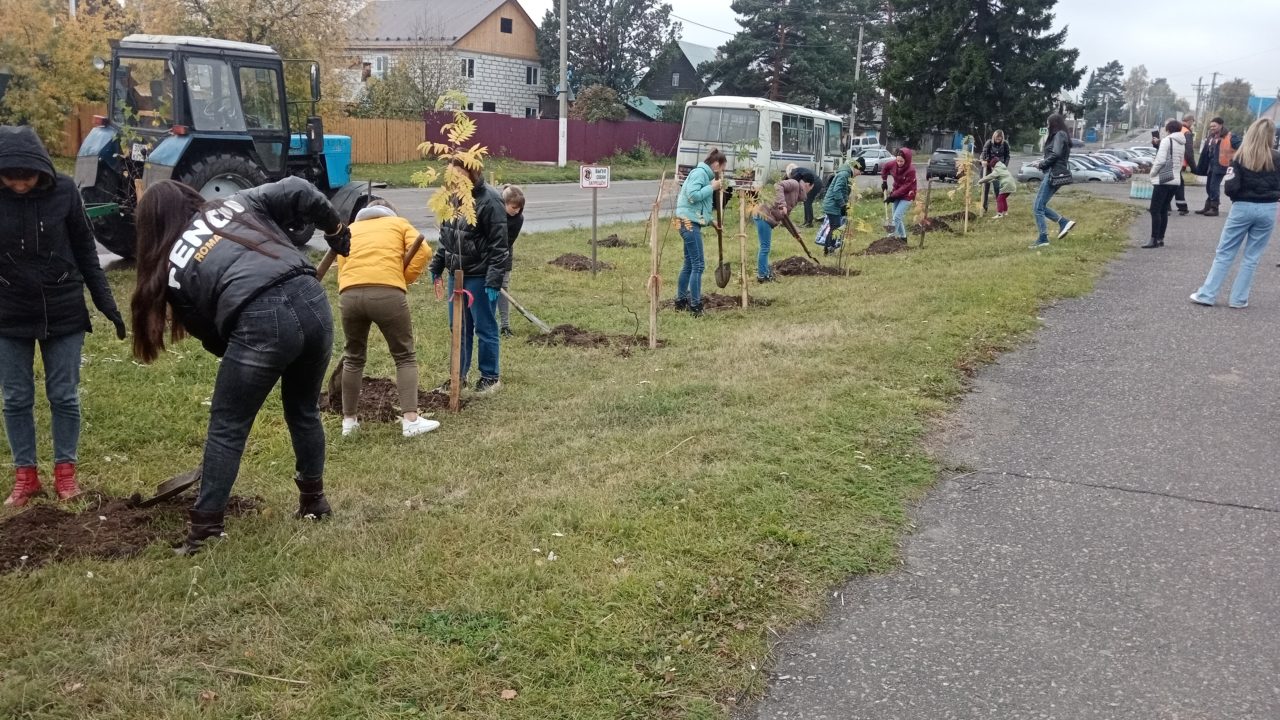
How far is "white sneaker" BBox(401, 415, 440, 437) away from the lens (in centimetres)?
591

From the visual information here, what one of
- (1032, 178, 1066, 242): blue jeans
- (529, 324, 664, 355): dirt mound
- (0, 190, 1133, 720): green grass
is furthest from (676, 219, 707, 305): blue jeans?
(1032, 178, 1066, 242): blue jeans

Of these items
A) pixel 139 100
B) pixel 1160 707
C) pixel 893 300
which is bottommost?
pixel 1160 707

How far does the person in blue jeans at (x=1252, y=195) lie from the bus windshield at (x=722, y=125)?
14.6 m

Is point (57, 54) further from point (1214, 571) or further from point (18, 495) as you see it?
point (1214, 571)

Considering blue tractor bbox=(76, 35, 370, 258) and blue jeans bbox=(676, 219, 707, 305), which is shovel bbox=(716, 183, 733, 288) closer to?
blue jeans bbox=(676, 219, 707, 305)

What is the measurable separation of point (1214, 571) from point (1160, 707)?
121 centimetres

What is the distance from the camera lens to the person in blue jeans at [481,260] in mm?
6613

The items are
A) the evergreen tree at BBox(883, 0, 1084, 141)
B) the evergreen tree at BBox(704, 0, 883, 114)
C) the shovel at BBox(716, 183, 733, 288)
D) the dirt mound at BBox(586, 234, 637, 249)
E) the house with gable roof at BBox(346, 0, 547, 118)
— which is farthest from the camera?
the evergreen tree at BBox(704, 0, 883, 114)

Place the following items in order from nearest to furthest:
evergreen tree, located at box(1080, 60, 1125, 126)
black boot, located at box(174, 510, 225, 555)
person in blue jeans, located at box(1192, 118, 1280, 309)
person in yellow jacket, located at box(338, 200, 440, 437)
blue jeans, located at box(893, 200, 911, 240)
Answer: black boot, located at box(174, 510, 225, 555)
person in yellow jacket, located at box(338, 200, 440, 437)
person in blue jeans, located at box(1192, 118, 1280, 309)
blue jeans, located at box(893, 200, 911, 240)
evergreen tree, located at box(1080, 60, 1125, 126)

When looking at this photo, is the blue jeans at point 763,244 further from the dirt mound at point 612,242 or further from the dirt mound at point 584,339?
the dirt mound at point 612,242

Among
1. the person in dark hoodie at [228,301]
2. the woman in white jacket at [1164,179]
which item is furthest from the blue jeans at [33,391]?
the woman in white jacket at [1164,179]

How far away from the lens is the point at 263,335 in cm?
378

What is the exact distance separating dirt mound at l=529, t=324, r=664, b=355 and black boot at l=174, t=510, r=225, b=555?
459cm

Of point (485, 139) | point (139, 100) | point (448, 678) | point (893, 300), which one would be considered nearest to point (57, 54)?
point (139, 100)
